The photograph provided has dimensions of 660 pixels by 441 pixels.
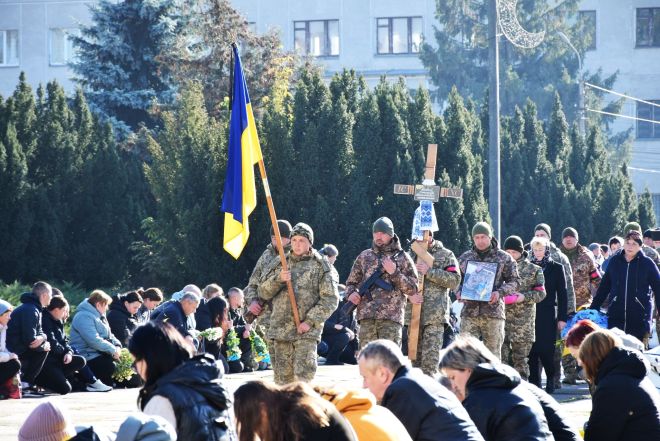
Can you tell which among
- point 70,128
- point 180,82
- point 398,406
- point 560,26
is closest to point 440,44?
point 560,26

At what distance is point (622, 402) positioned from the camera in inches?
332

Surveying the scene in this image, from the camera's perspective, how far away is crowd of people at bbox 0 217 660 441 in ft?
22.7

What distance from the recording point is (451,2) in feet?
191

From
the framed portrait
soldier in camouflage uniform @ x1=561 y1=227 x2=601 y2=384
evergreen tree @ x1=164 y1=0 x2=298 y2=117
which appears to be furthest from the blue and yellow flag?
evergreen tree @ x1=164 y1=0 x2=298 y2=117

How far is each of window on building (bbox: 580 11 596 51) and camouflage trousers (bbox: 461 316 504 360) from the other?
46.2 metres

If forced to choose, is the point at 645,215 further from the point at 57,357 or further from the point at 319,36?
the point at 57,357

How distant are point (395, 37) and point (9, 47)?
60.7 feet

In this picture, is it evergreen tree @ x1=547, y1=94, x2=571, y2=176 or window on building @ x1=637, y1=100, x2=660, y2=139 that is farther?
window on building @ x1=637, y1=100, x2=660, y2=139

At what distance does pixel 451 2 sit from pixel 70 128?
30.2 m

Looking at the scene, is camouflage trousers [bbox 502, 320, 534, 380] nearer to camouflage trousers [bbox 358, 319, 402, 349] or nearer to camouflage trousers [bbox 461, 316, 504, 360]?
camouflage trousers [bbox 461, 316, 504, 360]

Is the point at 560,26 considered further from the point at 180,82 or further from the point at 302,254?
the point at 302,254

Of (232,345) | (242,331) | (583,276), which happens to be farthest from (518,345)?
(242,331)

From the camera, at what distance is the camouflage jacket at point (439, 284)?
15180 millimetres

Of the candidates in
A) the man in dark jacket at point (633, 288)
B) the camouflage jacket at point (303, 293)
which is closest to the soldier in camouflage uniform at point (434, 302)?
the camouflage jacket at point (303, 293)
